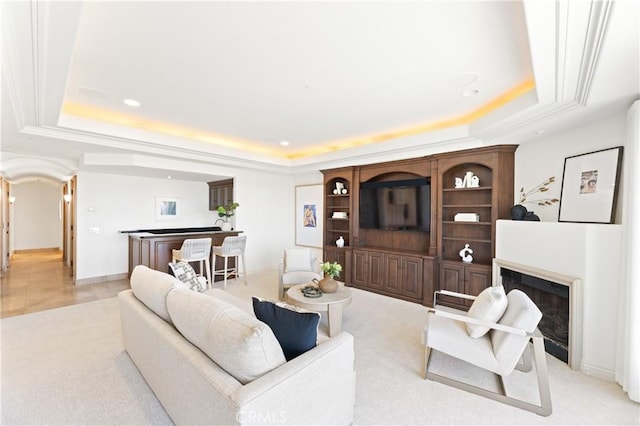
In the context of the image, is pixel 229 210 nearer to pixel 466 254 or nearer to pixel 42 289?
pixel 42 289

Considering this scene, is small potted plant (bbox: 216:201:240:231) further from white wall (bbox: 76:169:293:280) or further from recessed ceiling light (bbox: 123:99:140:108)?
recessed ceiling light (bbox: 123:99:140:108)

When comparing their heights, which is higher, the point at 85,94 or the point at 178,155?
the point at 85,94

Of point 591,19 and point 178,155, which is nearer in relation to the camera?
point 591,19

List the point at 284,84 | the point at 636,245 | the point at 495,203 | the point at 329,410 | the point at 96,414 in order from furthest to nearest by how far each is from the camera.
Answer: the point at 495,203, the point at 284,84, the point at 636,245, the point at 96,414, the point at 329,410

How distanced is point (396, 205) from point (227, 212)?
3806mm

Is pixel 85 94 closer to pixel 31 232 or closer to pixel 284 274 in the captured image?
pixel 284 274

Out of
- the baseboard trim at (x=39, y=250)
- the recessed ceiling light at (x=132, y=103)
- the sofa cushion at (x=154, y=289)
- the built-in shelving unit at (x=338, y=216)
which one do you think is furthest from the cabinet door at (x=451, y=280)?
the baseboard trim at (x=39, y=250)

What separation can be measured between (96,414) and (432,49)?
3725 mm

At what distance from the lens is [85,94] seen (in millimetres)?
3037

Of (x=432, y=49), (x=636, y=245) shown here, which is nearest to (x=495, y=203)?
(x=636, y=245)

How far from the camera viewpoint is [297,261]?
4.71 meters

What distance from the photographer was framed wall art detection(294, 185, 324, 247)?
6597 millimetres

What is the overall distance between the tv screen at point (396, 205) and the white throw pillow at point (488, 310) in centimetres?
232

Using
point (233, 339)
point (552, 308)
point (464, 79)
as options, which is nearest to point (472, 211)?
point (552, 308)
